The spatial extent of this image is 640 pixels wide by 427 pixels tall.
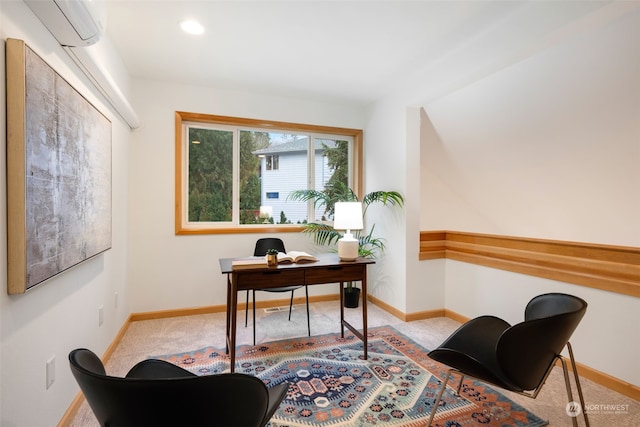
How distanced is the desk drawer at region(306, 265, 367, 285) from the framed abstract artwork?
1.45 metres

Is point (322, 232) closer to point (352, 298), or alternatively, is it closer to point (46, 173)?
point (352, 298)

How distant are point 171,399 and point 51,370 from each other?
1149 mm

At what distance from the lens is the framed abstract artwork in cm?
119

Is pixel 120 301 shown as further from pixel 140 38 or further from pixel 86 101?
pixel 140 38

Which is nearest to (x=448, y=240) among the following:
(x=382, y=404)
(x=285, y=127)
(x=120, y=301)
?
(x=382, y=404)

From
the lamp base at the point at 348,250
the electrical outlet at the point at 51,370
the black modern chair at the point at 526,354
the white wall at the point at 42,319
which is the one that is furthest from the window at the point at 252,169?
the black modern chair at the point at 526,354

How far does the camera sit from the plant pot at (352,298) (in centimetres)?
367

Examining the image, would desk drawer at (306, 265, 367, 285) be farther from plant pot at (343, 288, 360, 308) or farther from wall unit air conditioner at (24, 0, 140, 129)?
wall unit air conditioner at (24, 0, 140, 129)

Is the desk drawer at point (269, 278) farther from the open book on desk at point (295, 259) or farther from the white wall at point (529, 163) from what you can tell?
the white wall at point (529, 163)

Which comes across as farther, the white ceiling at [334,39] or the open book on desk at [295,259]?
the open book on desk at [295,259]

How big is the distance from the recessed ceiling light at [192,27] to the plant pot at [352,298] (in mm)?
2939

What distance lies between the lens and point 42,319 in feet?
4.71

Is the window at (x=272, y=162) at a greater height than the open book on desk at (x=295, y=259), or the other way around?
the window at (x=272, y=162)

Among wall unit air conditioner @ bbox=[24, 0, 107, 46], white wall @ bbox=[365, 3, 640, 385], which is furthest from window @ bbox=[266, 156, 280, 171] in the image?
wall unit air conditioner @ bbox=[24, 0, 107, 46]
